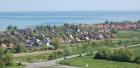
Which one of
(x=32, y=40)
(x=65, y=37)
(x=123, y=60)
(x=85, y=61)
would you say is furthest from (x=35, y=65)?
(x=65, y=37)

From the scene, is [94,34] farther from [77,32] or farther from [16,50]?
[16,50]

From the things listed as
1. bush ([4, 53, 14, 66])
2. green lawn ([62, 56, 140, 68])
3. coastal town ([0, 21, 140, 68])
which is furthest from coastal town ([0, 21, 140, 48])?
bush ([4, 53, 14, 66])

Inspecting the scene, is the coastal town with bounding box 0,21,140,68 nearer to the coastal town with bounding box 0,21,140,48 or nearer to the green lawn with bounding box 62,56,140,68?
the coastal town with bounding box 0,21,140,48

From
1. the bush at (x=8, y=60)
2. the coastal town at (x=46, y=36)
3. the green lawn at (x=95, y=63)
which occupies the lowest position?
the coastal town at (x=46, y=36)

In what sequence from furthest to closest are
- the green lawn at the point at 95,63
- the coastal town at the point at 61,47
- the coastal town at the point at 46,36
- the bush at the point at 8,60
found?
the coastal town at the point at 46,36 → the coastal town at the point at 61,47 → the bush at the point at 8,60 → the green lawn at the point at 95,63

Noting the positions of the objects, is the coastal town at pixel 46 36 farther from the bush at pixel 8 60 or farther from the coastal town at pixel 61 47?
the bush at pixel 8 60

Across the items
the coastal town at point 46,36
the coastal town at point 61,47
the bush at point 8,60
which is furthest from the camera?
the coastal town at point 46,36

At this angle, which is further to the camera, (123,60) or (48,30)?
(48,30)

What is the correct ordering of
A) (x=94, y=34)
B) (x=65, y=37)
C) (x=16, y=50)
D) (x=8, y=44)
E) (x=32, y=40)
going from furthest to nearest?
(x=94, y=34) < (x=65, y=37) < (x=32, y=40) < (x=8, y=44) < (x=16, y=50)

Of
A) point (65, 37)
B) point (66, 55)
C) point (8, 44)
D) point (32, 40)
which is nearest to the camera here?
point (66, 55)

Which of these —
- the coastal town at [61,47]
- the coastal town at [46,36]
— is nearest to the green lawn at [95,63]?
the coastal town at [61,47]

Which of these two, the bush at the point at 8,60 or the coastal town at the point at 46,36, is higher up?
the bush at the point at 8,60
